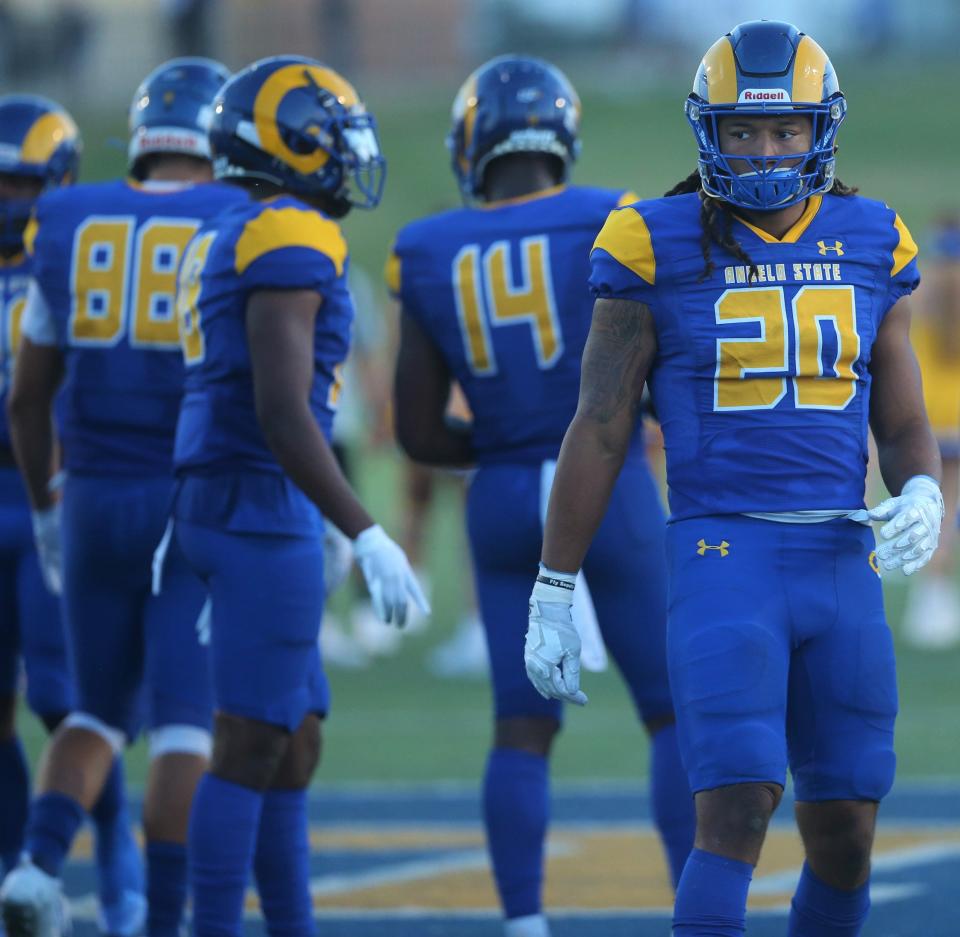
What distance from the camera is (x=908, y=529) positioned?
148 inches

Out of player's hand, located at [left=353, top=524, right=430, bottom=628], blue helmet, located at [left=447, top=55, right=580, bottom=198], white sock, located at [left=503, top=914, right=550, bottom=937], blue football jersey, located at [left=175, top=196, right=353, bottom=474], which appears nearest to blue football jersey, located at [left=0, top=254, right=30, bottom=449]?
blue football jersey, located at [left=175, top=196, right=353, bottom=474]

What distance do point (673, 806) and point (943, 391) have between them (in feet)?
22.4

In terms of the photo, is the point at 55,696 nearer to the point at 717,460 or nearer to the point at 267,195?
the point at 267,195

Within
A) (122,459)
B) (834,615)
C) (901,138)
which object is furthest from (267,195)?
(901,138)

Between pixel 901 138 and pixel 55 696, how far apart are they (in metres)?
36.5

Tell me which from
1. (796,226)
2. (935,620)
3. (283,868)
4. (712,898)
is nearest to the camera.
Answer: (712,898)

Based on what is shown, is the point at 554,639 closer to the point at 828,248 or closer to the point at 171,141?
the point at 828,248

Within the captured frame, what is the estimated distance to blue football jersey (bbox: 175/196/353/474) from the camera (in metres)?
4.38

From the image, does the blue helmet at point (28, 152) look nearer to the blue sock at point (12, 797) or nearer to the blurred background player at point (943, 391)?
the blue sock at point (12, 797)

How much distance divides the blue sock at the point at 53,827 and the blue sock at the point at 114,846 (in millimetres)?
475

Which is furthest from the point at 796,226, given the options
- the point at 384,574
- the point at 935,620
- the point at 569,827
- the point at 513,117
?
the point at 935,620

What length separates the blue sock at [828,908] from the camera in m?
3.77

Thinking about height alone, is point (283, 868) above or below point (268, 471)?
below

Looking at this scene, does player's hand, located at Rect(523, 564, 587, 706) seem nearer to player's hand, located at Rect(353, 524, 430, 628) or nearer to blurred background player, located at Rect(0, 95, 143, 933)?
player's hand, located at Rect(353, 524, 430, 628)
